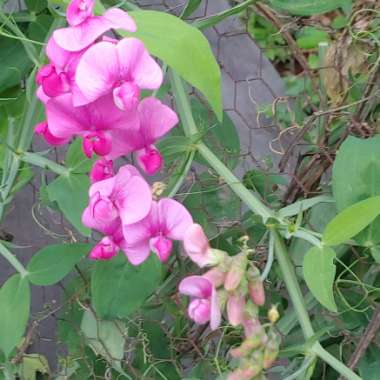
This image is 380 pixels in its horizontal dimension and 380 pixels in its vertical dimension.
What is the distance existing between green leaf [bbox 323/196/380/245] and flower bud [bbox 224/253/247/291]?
10cm

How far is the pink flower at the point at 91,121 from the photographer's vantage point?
58 centimetres

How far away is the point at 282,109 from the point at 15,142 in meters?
0.88

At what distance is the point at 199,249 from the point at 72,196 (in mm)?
204

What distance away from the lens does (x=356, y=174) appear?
708 mm

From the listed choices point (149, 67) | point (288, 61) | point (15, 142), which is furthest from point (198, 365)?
point (288, 61)

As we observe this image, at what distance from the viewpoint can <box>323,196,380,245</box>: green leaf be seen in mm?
628

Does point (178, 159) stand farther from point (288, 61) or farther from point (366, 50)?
point (288, 61)

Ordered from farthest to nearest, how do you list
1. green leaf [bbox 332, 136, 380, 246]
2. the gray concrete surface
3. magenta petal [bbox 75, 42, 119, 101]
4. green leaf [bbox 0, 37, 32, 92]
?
1. the gray concrete surface
2. green leaf [bbox 0, 37, 32, 92]
3. green leaf [bbox 332, 136, 380, 246]
4. magenta petal [bbox 75, 42, 119, 101]

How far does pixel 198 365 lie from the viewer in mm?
915

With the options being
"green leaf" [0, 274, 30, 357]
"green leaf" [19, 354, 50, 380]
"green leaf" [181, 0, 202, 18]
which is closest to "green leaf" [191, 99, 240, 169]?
"green leaf" [181, 0, 202, 18]

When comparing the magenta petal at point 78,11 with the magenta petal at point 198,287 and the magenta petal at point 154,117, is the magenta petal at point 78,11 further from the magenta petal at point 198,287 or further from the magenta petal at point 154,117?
the magenta petal at point 198,287

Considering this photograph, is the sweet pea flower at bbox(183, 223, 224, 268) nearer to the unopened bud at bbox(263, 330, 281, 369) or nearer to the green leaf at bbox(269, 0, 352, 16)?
the unopened bud at bbox(263, 330, 281, 369)

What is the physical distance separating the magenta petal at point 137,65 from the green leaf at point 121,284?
281 millimetres

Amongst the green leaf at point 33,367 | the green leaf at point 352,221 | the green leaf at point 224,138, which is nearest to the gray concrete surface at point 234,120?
the green leaf at point 33,367
